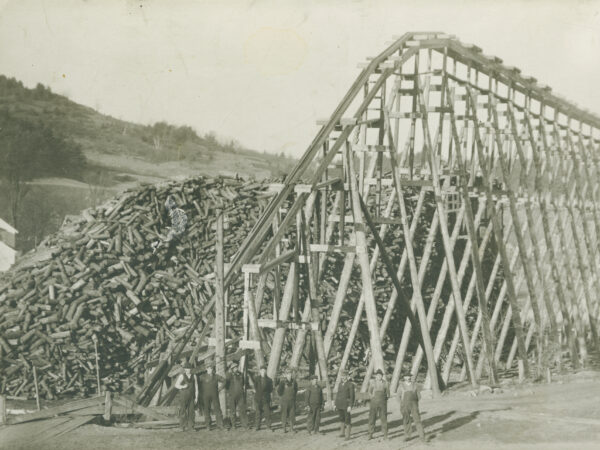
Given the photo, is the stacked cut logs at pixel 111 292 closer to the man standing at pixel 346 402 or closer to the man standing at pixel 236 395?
→ the man standing at pixel 236 395

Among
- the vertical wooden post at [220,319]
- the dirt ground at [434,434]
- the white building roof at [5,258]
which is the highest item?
the white building roof at [5,258]

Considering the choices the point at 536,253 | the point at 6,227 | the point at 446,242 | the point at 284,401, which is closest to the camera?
the point at 284,401

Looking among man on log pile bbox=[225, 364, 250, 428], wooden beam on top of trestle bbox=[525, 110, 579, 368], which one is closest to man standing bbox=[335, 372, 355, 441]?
man on log pile bbox=[225, 364, 250, 428]

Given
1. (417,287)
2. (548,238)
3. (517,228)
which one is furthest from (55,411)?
(548,238)

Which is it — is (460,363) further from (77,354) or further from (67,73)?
(67,73)

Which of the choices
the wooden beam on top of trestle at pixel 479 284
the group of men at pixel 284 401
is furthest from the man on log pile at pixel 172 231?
the group of men at pixel 284 401

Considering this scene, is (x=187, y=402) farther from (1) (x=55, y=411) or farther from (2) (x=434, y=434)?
(2) (x=434, y=434)
